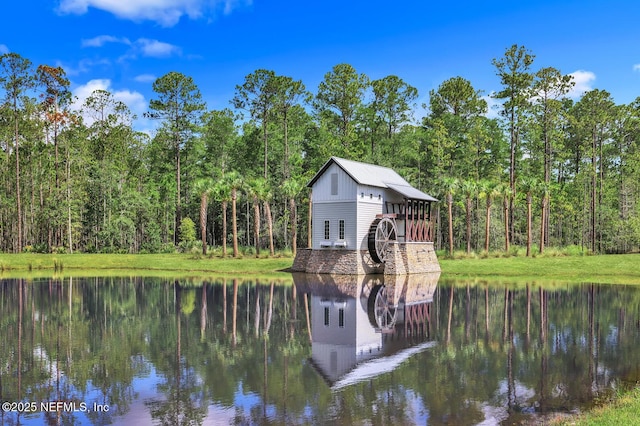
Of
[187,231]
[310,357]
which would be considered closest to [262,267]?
[187,231]

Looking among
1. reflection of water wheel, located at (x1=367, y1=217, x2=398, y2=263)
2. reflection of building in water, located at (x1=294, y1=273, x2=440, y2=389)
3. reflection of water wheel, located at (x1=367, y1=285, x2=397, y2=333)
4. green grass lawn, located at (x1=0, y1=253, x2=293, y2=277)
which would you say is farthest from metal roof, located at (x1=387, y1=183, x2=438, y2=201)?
reflection of water wheel, located at (x1=367, y1=285, x2=397, y2=333)

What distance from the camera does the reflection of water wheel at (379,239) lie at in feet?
147

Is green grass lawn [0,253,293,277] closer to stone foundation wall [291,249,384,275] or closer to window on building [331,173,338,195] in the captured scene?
stone foundation wall [291,249,384,275]

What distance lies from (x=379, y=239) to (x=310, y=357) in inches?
1191

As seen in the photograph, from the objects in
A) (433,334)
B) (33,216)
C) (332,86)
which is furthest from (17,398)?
(33,216)

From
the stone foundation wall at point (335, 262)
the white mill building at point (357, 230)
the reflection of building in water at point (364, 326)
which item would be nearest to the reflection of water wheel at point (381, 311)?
the reflection of building in water at point (364, 326)

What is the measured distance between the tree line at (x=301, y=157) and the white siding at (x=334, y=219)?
48.5 ft

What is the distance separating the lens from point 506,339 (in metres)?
18.4

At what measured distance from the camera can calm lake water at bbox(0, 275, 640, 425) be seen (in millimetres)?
11055

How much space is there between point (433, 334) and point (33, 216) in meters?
67.9

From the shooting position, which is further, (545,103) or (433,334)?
(545,103)

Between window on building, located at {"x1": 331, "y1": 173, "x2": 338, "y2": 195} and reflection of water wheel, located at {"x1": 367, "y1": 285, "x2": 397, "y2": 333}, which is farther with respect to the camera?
window on building, located at {"x1": 331, "y1": 173, "x2": 338, "y2": 195}

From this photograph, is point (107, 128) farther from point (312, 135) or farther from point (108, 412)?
point (108, 412)

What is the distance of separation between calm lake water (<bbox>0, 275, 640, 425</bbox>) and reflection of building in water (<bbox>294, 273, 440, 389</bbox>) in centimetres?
9
